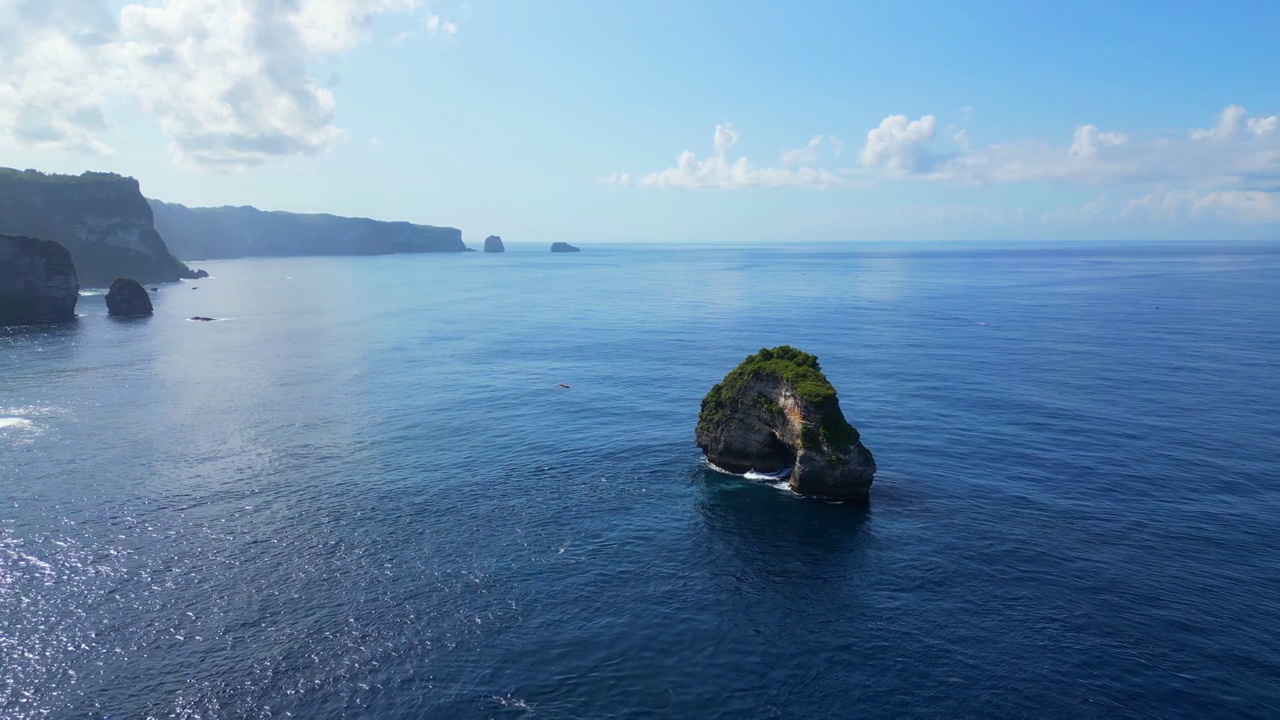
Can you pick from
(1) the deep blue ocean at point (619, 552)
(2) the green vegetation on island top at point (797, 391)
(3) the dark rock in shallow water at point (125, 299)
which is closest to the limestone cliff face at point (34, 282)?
(3) the dark rock in shallow water at point (125, 299)

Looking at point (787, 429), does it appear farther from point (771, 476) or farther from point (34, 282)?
point (34, 282)

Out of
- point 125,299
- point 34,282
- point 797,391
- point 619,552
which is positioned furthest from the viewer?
point 125,299

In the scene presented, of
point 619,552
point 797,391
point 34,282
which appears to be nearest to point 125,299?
point 34,282

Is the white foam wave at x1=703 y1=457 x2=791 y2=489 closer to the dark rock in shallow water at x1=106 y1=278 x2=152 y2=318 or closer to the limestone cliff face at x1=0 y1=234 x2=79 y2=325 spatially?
the limestone cliff face at x1=0 y1=234 x2=79 y2=325

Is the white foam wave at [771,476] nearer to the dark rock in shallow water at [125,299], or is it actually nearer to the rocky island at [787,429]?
the rocky island at [787,429]

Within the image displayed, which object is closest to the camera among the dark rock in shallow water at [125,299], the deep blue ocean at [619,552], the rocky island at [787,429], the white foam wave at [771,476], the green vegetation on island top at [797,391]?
the deep blue ocean at [619,552]

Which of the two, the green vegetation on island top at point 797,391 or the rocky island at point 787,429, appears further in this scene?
the green vegetation on island top at point 797,391

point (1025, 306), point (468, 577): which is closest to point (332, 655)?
point (468, 577)
